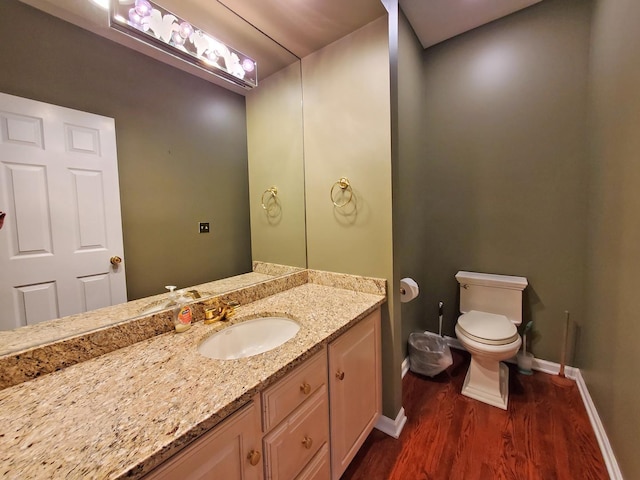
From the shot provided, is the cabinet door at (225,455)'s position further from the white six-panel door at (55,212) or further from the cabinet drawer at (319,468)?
the white six-panel door at (55,212)

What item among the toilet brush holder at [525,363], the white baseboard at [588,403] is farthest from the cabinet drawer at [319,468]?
the toilet brush holder at [525,363]

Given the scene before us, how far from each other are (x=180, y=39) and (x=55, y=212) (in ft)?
3.05

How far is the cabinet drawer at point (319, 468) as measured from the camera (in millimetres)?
935


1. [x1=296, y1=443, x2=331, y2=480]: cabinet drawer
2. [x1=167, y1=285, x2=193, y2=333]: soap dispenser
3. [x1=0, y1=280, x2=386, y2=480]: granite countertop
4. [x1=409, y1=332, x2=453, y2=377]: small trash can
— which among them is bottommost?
[x1=409, y1=332, x2=453, y2=377]: small trash can

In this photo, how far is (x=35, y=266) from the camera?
2.54 ft

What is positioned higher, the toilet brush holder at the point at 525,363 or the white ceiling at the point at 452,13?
the white ceiling at the point at 452,13

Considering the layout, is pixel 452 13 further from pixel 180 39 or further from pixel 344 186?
pixel 180 39

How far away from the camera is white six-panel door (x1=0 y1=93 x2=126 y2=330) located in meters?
0.72

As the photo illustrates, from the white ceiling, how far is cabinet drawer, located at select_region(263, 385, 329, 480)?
2510 millimetres

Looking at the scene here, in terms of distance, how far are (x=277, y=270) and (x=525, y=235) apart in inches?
78.0

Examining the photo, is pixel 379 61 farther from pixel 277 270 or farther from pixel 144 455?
pixel 144 455

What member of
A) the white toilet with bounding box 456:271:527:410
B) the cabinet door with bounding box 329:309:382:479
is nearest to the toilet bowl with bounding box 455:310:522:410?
the white toilet with bounding box 456:271:527:410

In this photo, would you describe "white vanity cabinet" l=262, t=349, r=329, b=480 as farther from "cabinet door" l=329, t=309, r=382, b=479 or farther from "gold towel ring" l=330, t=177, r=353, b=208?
"gold towel ring" l=330, t=177, r=353, b=208

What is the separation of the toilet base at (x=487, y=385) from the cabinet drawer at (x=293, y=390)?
A: 1.41 metres
